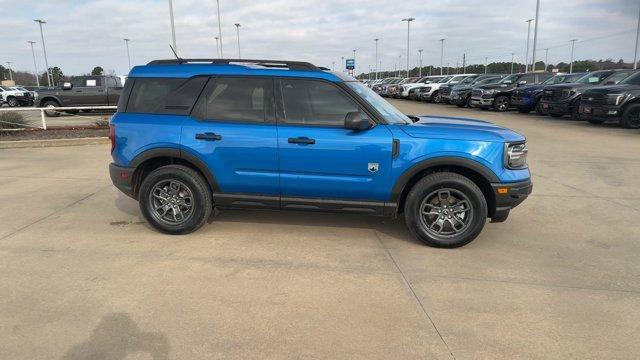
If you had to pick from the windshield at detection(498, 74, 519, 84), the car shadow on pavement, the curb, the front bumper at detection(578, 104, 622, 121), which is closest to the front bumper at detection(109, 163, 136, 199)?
the car shadow on pavement

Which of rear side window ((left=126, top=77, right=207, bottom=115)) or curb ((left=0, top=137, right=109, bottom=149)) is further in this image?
curb ((left=0, top=137, right=109, bottom=149))

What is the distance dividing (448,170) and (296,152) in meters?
1.56

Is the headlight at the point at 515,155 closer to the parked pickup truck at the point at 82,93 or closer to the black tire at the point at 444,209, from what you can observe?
the black tire at the point at 444,209

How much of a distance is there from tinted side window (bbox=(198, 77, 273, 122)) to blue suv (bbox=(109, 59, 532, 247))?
0.01 m

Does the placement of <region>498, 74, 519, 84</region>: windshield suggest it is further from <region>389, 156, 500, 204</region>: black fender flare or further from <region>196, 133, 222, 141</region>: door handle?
<region>196, 133, 222, 141</region>: door handle

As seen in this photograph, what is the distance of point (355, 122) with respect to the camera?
4.39 m

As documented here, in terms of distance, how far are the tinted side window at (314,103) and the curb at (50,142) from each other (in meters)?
8.79

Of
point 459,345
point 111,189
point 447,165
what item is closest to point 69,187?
point 111,189

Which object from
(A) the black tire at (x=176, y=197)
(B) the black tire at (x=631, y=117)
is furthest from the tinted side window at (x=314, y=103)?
(B) the black tire at (x=631, y=117)

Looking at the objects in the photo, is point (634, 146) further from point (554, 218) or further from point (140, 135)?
point (140, 135)

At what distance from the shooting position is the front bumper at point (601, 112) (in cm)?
1350

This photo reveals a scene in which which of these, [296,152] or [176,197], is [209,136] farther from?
[296,152]

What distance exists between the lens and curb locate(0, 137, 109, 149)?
37.2 feet

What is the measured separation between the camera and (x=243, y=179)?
4.79 m
